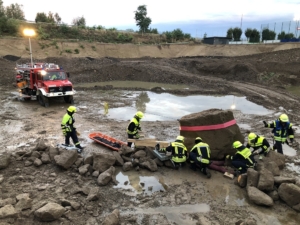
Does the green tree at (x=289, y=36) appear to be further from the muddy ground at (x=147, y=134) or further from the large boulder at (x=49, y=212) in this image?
the large boulder at (x=49, y=212)

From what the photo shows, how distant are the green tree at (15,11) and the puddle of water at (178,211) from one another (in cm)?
5449

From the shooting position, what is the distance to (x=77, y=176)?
705cm

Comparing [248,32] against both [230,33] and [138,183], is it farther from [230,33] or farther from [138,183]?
[138,183]

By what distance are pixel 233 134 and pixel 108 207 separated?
14.7 feet

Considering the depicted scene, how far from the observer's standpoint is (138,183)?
23.1ft

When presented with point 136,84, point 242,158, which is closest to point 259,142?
point 242,158

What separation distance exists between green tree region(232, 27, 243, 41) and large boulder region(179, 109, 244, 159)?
170 ft

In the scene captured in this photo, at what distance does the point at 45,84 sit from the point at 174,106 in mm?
7791

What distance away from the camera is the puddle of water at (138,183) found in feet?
22.2

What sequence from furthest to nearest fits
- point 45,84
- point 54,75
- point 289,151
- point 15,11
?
point 15,11
point 54,75
point 45,84
point 289,151

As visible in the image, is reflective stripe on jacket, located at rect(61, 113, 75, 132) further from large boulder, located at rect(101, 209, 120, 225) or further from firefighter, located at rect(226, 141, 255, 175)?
firefighter, located at rect(226, 141, 255, 175)

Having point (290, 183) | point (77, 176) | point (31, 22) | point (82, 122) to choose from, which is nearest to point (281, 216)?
point (290, 183)

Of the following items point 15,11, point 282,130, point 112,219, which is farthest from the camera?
point 15,11

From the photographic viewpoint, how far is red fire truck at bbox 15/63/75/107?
1449 centimetres
